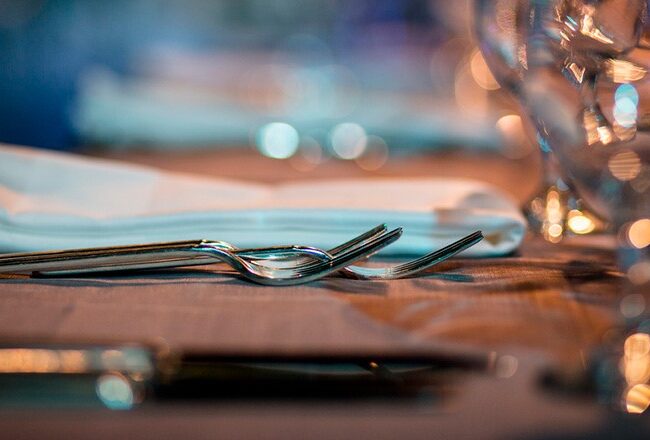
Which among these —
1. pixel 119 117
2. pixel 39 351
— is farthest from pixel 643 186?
pixel 119 117

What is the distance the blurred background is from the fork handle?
0.81 metres

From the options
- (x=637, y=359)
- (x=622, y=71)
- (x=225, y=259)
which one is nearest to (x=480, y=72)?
(x=622, y=71)

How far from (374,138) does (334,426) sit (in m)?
1.37

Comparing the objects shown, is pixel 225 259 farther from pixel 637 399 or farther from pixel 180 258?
pixel 637 399

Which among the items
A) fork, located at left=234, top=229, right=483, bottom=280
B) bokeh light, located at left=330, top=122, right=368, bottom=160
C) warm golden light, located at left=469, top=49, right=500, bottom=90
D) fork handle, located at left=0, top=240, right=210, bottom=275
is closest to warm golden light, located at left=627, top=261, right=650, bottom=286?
fork, located at left=234, top=229, right=483, bottom=280

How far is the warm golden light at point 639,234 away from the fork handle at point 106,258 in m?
0.27

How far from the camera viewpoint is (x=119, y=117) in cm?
170

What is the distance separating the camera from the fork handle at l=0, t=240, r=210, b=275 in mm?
538

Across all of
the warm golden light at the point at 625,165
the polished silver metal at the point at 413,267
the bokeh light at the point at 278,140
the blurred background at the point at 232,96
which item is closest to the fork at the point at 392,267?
the polished silver metal at the point at 413,267

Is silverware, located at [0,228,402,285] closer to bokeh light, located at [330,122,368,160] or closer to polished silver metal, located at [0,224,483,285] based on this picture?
polished silver metal, located at [0,224,483,285]

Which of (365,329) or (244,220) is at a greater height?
(244,220)

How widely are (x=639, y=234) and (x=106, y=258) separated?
1.11ft

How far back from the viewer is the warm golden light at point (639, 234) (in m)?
0.46

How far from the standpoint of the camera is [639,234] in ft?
1.51
